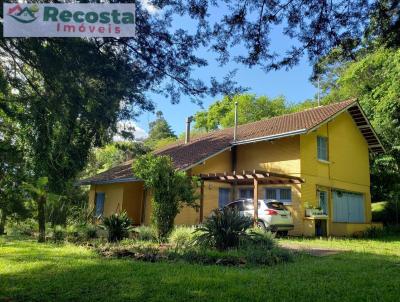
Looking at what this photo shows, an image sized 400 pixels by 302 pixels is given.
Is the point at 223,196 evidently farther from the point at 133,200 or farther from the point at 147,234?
the point at 147,234

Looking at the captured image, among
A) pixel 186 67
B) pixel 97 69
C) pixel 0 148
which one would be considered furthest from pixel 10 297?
pixel 186 67

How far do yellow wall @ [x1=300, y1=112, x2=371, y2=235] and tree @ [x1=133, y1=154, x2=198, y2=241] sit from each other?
7.39 meters

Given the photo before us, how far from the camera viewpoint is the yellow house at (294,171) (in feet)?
66.0

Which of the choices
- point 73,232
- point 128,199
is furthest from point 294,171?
point 73,232

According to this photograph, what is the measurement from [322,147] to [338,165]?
1758 mm

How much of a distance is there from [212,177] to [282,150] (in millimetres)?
4161

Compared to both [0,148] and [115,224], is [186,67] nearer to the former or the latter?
[0,148]

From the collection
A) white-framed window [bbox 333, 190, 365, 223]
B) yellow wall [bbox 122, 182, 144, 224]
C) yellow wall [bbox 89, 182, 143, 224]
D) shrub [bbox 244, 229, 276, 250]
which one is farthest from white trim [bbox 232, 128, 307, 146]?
shrub [bbox 244, 229, 276, 250]

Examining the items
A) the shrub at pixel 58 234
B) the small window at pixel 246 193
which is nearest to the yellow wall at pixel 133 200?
the small window at pixel 246 193

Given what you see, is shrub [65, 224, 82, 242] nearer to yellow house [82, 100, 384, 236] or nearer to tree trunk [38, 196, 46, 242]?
tree trunk [38, 196, 46, 242]

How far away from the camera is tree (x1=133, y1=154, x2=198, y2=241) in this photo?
48.2 ft

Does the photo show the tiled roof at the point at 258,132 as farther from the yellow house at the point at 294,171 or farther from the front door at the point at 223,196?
the front door at the point at 223,196

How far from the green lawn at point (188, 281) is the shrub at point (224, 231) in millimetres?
1927

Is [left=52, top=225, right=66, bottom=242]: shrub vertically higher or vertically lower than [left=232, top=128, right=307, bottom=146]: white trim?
lower
